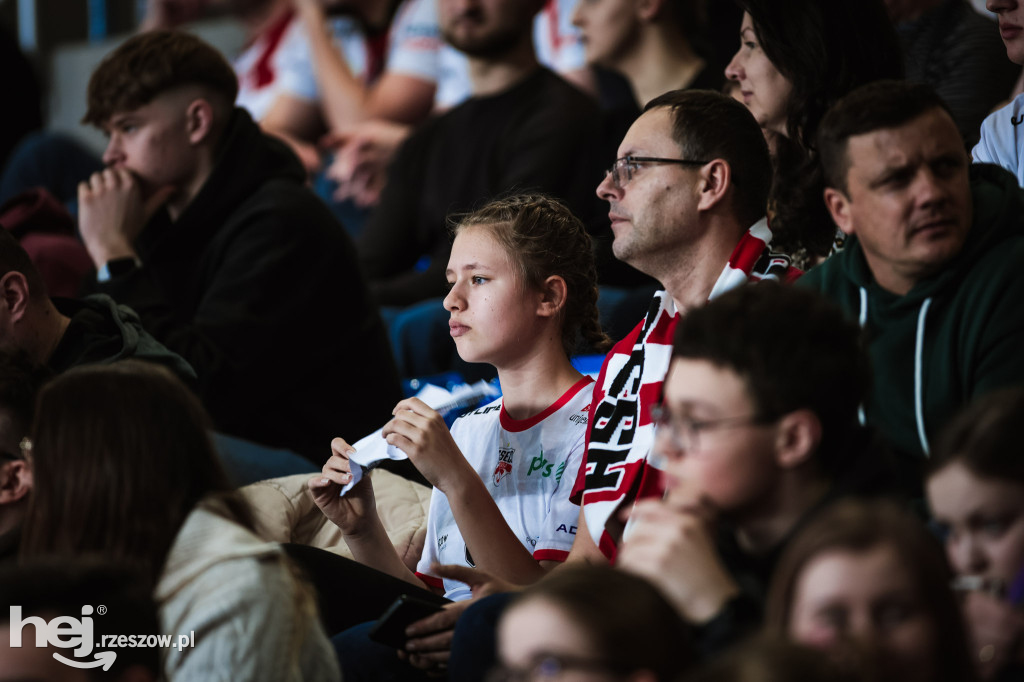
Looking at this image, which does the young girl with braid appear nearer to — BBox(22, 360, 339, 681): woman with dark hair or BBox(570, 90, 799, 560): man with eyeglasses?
BBox(570, 90, 799, 560): man with eyeglasses

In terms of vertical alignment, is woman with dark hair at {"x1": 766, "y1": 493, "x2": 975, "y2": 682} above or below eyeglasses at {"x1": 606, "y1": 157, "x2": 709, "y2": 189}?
below

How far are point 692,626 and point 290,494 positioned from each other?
4.19ft

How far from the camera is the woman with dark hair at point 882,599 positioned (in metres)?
1.19

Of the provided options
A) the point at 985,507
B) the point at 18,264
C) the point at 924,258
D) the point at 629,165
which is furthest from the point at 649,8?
the point at 985,507

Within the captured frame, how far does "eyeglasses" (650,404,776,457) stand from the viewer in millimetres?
1452

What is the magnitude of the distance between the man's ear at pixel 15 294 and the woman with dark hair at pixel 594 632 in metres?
1.57

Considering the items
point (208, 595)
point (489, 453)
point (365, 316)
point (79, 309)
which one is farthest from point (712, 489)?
point (365, 316)

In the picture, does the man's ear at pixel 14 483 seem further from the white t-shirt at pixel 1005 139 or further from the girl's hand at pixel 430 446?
the white t-shirt at pixel 1005 139

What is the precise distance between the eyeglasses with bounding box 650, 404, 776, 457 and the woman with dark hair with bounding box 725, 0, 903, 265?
3.32 ft

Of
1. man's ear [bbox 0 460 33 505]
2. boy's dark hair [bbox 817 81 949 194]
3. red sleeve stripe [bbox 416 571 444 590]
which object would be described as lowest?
red sleeve stripe [bbox 416 571 444 590]

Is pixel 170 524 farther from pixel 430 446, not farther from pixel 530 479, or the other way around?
pixel 530 479

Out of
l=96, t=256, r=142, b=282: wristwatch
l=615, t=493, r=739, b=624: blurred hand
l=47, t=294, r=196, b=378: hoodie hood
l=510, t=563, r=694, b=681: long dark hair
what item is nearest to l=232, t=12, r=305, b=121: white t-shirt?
l=96, t=256, r=142, b=282: wristwatch

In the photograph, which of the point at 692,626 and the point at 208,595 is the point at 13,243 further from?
the point at 692,626

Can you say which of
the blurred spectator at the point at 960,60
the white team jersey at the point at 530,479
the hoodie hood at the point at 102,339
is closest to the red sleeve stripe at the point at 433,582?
the white team jersey at the point at 530,479
